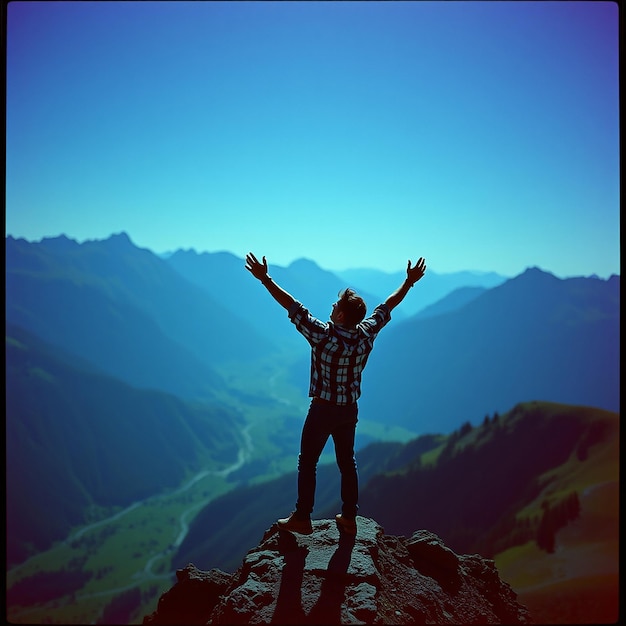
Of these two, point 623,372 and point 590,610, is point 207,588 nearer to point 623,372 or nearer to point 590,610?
point 623,372

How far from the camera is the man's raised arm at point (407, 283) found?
6.43m

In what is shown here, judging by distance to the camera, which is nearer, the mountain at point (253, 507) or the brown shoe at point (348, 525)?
the brown shoe at point (348, 525)

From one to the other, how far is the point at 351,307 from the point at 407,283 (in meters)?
1.22

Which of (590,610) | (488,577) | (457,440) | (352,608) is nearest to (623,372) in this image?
(488,577)

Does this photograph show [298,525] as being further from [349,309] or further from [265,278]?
[265,278]

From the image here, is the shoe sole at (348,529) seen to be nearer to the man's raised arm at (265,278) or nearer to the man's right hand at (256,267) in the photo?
the man's raised arm at (265,278)

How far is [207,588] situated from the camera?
21.9ft

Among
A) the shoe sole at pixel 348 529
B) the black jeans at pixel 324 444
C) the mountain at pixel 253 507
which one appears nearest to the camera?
the black jeans at pixel 324 444

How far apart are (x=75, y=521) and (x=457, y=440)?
145 metres

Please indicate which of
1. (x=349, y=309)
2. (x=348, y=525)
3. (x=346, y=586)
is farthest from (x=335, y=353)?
(x=346, y=586)

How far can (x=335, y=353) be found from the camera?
568 cm

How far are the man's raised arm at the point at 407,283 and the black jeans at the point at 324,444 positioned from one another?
145 centimetres

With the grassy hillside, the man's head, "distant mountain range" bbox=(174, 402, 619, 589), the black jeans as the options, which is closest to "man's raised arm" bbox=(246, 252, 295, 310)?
the man's head

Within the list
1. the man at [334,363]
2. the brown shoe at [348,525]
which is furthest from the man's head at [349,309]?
the brown shoe at [348,525]
